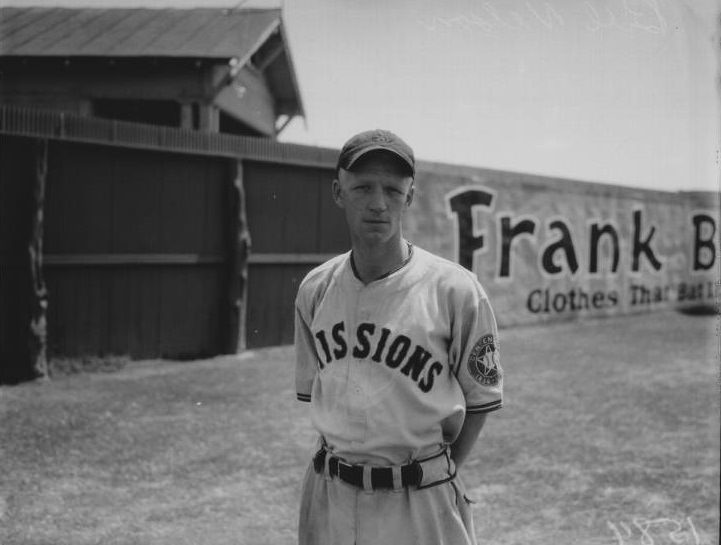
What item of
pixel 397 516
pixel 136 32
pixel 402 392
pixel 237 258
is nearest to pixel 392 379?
pixel 402 392

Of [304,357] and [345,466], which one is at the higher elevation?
[304,357]

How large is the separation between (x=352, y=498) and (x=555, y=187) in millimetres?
10993

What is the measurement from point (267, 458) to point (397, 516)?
2.90m

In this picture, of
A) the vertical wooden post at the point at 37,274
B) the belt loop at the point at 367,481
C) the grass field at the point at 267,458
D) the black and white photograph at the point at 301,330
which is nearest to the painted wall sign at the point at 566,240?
the black and white photograph at the point at 301,330

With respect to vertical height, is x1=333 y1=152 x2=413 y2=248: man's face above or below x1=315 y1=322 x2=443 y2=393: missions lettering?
above

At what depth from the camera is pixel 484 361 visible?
1998 millimetres

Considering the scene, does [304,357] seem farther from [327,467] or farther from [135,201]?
[135,201]

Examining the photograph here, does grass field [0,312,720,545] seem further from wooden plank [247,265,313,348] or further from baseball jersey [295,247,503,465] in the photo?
baseball jersey [295,247,503,465]

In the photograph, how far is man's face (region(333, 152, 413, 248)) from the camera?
77.1 inches

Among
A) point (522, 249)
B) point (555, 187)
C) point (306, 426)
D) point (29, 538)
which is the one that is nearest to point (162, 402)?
point (306, 426)

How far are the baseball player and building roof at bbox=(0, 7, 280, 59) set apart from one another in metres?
9.96

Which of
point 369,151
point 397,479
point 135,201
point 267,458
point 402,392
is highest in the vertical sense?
point 135,201

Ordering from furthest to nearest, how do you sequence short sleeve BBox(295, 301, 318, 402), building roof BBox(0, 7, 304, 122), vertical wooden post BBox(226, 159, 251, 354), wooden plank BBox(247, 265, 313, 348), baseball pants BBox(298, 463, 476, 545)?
building roof BBox(0, 7, 304, 122) < wooden plank BBox(247, 265, 313, 348) < vertical wooden post BBox(226, 159, 251, 354) < short sleeve BBox(295, 301, 318, 402) < baseball pants BBox(298, 463, 476, 545)

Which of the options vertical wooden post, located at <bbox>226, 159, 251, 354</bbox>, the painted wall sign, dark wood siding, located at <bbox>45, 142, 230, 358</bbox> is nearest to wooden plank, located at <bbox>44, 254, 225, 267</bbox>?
dark wood siding, located at <bbox>45, 142, 230, 358</bbox>
